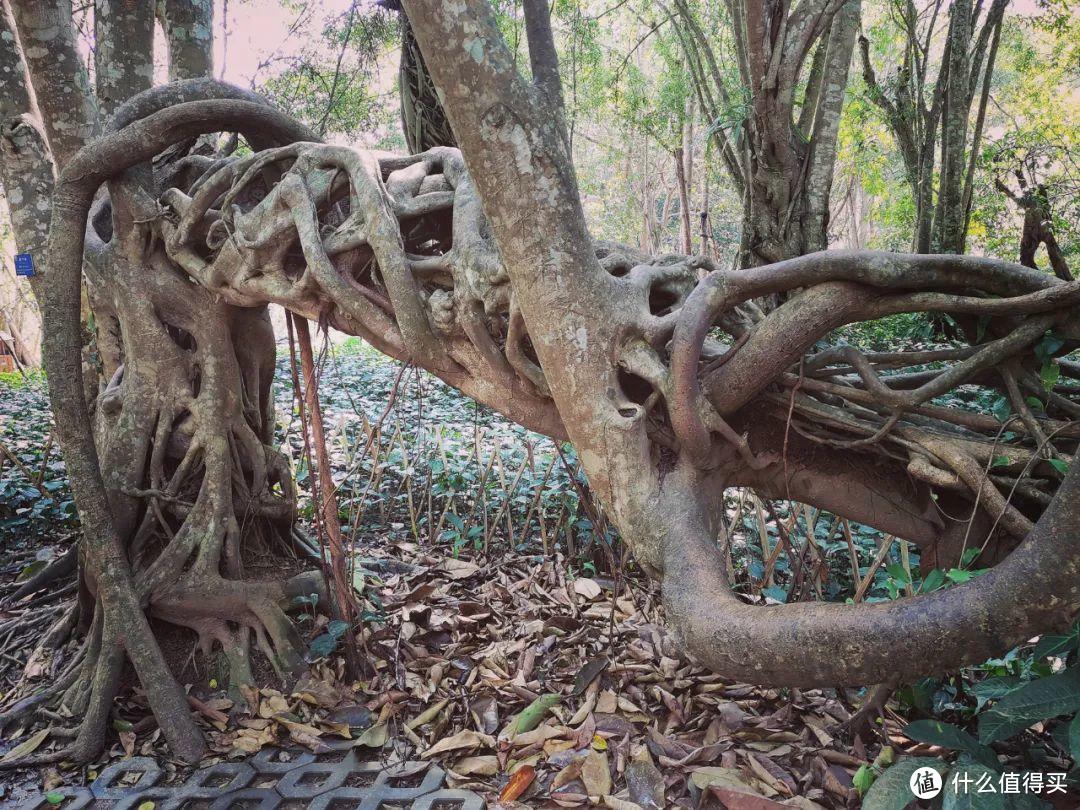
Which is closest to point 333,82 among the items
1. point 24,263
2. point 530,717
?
point 24,263

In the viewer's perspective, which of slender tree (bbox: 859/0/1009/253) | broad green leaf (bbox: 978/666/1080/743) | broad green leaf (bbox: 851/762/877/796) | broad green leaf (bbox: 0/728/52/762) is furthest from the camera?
slender tree (bbox: 859/0/1009/253)

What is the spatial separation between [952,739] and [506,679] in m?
1.73

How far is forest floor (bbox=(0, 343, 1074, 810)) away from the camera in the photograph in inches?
97.0

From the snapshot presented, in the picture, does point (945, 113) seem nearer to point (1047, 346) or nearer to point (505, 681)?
point (1047, 346)

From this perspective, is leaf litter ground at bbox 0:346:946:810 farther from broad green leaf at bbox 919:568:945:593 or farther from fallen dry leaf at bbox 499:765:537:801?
broad green leaf at bbox 919:568:945:593

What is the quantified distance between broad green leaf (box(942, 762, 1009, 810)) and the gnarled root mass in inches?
23.3

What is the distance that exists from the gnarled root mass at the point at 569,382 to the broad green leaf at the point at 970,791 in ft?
1.94

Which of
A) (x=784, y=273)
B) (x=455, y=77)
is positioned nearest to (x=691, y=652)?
(x=784, y=273)

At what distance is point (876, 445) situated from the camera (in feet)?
7.08

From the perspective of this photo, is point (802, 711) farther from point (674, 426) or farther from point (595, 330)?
point (595, 330)

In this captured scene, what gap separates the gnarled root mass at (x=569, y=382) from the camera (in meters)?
1.80

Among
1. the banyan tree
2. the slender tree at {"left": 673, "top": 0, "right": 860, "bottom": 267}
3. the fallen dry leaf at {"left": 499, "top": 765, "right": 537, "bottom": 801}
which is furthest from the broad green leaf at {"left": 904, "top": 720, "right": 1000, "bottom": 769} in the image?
the slender tree at {"left": 673, "top": 0, "right": 860, "bottom": 267}

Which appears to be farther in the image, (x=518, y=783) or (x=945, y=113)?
(x=945, y=113)

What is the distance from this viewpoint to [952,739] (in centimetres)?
200
